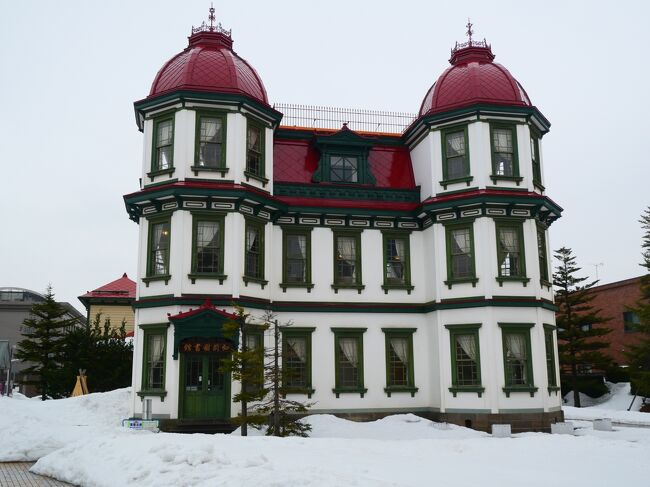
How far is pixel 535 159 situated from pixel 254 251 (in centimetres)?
1176

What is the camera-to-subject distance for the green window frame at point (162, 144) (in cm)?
2266

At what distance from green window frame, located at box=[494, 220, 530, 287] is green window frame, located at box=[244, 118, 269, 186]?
9.00 m

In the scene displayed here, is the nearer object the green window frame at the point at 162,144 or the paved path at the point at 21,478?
the paved path at the point at 21,478

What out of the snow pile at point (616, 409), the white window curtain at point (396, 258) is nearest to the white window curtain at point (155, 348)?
the white window curtain at point (396, 258)

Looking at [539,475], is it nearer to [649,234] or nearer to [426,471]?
[426,471]

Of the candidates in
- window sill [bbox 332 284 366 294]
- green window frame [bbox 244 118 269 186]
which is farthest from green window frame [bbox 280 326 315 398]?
green window frame [bbox 244 118 269 186]

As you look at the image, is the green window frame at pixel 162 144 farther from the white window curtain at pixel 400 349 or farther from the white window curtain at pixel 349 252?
the white window curtain at pixel 400 349

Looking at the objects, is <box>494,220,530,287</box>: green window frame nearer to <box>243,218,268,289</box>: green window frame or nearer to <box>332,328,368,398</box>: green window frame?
<box>332,328,368,398</box>: green window frame

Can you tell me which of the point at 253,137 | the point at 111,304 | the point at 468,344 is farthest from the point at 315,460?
the point at 111,304

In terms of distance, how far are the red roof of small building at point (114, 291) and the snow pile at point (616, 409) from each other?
1248 inches

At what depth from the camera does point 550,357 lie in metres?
23.8

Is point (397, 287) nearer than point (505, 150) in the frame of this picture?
No

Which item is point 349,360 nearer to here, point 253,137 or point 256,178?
point 256,178

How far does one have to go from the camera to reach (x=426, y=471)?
11867 millimetres
